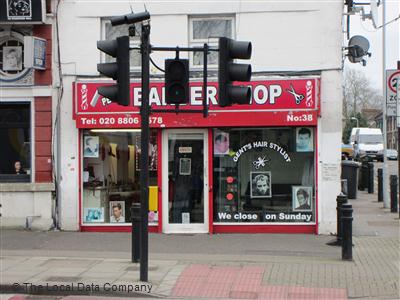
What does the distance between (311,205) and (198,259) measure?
3.86 meters

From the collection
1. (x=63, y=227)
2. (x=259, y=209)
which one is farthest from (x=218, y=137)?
(x=63, y=227)

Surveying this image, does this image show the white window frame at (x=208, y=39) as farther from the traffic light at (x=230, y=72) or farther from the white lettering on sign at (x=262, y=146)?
the traffic light at (x=230, y=72)

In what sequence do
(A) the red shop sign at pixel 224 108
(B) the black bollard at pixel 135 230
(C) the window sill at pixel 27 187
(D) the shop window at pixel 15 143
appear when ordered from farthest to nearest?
(D) the shop window at pixel 15 143, (C) the window sill at pixel 27 187, (A) the red shop sign at pixel 224 108, (B) the black bollard at pixel 135 230

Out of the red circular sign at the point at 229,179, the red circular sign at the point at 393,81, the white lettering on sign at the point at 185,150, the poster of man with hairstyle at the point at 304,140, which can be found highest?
the red circular sign at the point at 393,81

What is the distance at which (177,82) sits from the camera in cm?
838

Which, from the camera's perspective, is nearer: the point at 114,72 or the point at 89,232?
the point at 114,72

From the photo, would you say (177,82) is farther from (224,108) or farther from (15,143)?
(15,143)

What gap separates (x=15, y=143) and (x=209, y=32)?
17.5 feet

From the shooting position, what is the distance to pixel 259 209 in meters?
13.2

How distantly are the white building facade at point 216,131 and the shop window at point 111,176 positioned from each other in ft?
0.08

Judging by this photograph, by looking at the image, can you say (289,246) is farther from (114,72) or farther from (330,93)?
(114,72)

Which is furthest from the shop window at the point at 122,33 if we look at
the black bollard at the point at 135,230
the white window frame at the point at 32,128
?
the black bollard at the point at 135,230

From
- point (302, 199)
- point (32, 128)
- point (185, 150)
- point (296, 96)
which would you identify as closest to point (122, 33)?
point (32, 128)

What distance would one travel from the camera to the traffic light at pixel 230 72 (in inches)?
326
